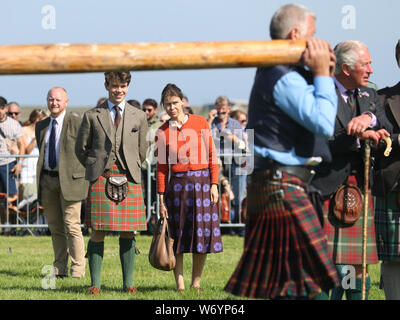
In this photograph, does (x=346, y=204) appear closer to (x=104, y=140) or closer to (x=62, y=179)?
(x=104, y=140)

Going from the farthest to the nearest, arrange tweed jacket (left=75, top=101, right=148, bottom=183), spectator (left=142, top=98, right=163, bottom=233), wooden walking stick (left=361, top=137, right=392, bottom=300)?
1. spectator (left=142, top=98, right=163, bottom=233)
2. tweed jacket (left=75, top=101, right=148, bottom=183)
3. wooden walking stick (left=361, top=137, right=392, bottom=300)

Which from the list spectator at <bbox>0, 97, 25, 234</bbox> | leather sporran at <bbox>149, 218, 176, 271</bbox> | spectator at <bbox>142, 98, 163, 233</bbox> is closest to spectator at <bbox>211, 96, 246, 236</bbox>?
spectator at <bbox>142, 98, 163, 233</bbox>

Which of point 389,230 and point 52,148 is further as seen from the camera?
point 52,148

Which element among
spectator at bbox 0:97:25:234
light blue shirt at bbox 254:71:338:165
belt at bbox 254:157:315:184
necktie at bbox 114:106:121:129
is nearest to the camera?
light blue shirt at bbox 254:71:338:165

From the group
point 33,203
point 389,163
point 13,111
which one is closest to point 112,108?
point 389,163

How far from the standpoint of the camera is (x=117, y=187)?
833cm

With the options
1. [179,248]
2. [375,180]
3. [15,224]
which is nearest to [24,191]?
[15,224]

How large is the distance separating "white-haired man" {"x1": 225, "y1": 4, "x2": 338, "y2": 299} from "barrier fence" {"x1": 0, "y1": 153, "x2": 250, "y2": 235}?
8399 mm

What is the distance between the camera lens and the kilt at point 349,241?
19.9 feet

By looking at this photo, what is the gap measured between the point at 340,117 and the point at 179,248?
9.26 feet

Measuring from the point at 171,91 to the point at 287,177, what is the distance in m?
3.33

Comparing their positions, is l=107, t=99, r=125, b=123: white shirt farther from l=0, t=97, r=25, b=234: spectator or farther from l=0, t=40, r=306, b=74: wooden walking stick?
l=0, t=97, r=25, b=234: spectator

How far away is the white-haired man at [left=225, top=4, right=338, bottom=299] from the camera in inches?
194
